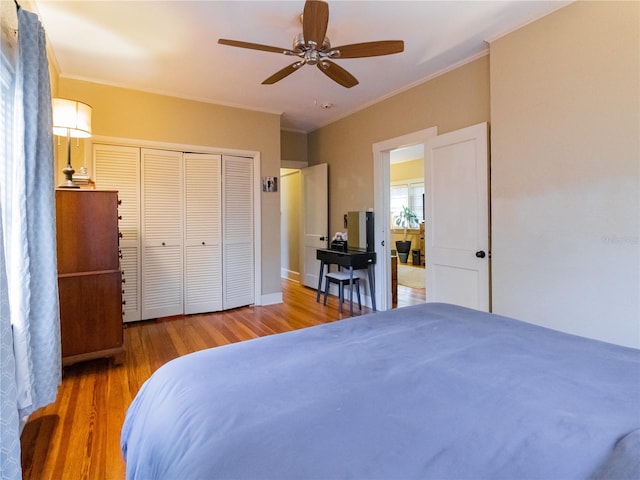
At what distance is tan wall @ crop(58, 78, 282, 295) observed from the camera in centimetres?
349

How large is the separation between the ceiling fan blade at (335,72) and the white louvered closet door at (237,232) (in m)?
2.04

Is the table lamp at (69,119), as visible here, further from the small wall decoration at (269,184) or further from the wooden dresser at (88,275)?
the small wall decoration at (269,184)

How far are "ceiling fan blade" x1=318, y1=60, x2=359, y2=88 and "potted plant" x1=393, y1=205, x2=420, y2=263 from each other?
21.3 ft

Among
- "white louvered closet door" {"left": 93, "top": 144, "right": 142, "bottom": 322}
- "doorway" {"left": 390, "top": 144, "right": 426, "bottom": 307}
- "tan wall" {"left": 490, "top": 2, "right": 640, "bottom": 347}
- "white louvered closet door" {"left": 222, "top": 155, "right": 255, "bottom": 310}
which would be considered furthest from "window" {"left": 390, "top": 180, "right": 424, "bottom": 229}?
"white louvered closet door" {"left": 93, "top": 144, "right": 142, "bottom": 322}

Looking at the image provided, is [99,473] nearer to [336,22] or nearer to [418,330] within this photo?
[418,330]

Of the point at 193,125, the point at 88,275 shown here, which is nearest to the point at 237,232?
the point at 193,125

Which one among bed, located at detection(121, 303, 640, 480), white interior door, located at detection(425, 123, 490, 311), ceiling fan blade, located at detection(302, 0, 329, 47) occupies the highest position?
ceiling fan blade, located at detection(302, 0, 329, 47)

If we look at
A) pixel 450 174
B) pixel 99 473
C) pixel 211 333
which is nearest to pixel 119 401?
pixel 99 473

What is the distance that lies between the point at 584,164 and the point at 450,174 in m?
1.14

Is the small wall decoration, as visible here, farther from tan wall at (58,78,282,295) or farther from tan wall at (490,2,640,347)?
tan wall at (490,2,640,347)

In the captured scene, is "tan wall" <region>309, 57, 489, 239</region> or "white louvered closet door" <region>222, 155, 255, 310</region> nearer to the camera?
"tan wall" <region>309, 57, 489, 239</region>

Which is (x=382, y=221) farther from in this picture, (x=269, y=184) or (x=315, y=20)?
(x=315, y=20)

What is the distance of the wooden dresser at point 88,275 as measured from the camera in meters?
2.42

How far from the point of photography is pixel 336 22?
2.47 metres
